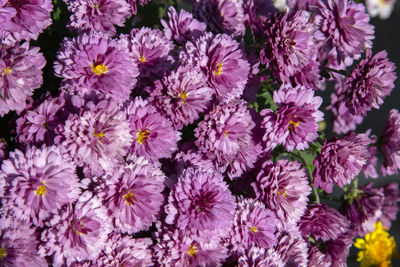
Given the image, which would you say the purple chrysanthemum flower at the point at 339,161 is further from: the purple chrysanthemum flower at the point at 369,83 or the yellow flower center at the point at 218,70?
the yellow flower center at the point at 218,70

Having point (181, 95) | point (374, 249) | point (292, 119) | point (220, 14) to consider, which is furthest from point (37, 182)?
point (374, 249)

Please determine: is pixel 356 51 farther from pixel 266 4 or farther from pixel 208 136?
pixel 208 136

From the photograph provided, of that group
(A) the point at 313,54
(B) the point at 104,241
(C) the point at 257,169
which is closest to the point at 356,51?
(A) the point at 313,54

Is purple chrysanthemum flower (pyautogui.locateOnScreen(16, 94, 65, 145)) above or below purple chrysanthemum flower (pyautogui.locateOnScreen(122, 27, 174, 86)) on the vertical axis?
below

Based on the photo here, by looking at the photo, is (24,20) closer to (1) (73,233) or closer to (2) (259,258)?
(1) (73,233)

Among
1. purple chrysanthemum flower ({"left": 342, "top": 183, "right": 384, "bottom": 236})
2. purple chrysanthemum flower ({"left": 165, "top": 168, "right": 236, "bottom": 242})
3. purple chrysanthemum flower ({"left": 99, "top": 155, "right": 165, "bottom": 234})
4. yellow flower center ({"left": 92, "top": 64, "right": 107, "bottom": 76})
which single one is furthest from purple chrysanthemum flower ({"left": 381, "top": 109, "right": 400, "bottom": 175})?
yellow flower center ({"left": 92, "top": 64, "right": 107, "bottom": 76})

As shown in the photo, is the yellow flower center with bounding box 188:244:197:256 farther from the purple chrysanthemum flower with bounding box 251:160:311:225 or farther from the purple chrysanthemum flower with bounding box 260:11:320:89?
the purple chrysanthemum flower with bounding box 260:11:320:89

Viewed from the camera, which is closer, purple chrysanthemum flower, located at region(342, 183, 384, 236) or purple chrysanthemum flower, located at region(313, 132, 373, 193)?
purple chrysanthemum flower, located at region(313, 132, 373, 193)
